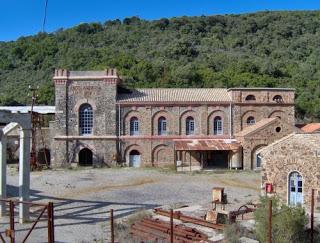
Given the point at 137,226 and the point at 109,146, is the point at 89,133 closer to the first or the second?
the point at 109,146

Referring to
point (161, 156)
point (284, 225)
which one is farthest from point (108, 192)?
point (161, 156)

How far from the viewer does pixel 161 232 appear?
15117 millimetres

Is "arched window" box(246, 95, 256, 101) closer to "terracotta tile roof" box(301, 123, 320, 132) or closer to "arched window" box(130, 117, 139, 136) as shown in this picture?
"terracotta tile roof" box(301, 123, 320, 132)

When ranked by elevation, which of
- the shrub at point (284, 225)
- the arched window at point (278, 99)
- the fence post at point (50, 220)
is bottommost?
the shrub at point (284, 225)

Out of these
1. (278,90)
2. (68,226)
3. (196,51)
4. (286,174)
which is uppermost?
(196,51)

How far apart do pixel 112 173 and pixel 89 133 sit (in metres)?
6.07

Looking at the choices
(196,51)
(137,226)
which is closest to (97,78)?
(137,226)

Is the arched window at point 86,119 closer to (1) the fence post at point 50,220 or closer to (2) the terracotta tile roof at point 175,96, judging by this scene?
(2) the terracotta tile roof at point 175,96

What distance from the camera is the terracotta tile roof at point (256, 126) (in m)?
35.8

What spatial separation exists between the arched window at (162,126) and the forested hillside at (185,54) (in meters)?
18.4

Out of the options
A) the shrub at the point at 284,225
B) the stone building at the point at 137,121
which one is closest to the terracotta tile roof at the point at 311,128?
the stone building at the point at 137,121

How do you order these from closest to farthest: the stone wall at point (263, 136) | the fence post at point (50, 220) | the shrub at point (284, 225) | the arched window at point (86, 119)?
the fence post at point (50, 220), the shrub at point (284, 225), the stone wall at point (263, 136), the arched window at point (86, 119)

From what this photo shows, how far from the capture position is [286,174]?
67.9ft

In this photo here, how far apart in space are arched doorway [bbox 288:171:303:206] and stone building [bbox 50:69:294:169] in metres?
17.3
